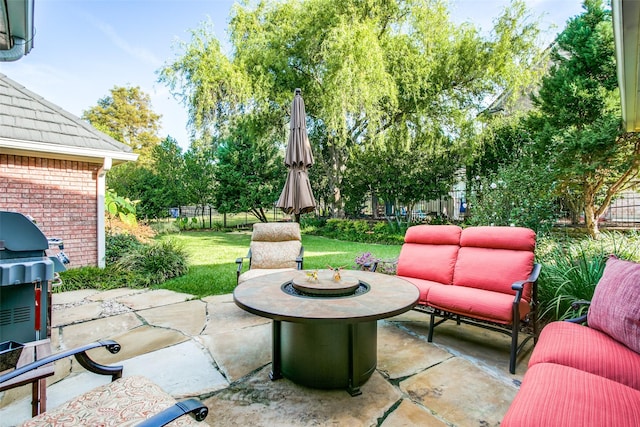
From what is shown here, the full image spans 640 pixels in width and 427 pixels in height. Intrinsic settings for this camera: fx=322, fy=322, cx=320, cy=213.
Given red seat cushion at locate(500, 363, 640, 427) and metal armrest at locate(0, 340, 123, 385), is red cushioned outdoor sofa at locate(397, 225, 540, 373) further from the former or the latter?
metal armrest at locate(0, 340, 123, 385)

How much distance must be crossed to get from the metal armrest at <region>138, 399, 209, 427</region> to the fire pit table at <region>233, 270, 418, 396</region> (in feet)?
2.90

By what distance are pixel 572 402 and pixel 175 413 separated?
1541 millimetres

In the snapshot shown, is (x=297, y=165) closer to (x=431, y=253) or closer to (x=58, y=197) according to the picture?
(x=431, y=253)

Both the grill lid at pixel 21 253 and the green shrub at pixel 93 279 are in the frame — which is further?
the green shrub at pixel 93 279

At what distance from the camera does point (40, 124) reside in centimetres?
525

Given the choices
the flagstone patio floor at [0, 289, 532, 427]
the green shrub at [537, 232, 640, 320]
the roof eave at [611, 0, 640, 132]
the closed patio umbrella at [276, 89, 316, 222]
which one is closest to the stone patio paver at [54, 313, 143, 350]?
the flagstone patio floor at [0, 289, 532, 427]

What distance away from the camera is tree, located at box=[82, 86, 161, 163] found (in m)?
21.8

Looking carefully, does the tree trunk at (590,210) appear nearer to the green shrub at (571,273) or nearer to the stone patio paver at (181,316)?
the green shrub at (571,273)

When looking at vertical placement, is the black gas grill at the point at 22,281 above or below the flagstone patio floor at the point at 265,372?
above

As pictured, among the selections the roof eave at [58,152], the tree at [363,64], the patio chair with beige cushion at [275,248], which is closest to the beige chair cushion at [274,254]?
the patio chair with beige cushion at [275,248]

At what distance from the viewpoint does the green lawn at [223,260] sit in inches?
205

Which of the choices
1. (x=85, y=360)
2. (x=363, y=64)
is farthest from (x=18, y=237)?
(x=363, y=64)

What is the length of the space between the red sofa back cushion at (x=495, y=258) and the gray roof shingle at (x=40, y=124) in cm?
577

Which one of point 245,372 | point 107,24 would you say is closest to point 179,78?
point 107,24
